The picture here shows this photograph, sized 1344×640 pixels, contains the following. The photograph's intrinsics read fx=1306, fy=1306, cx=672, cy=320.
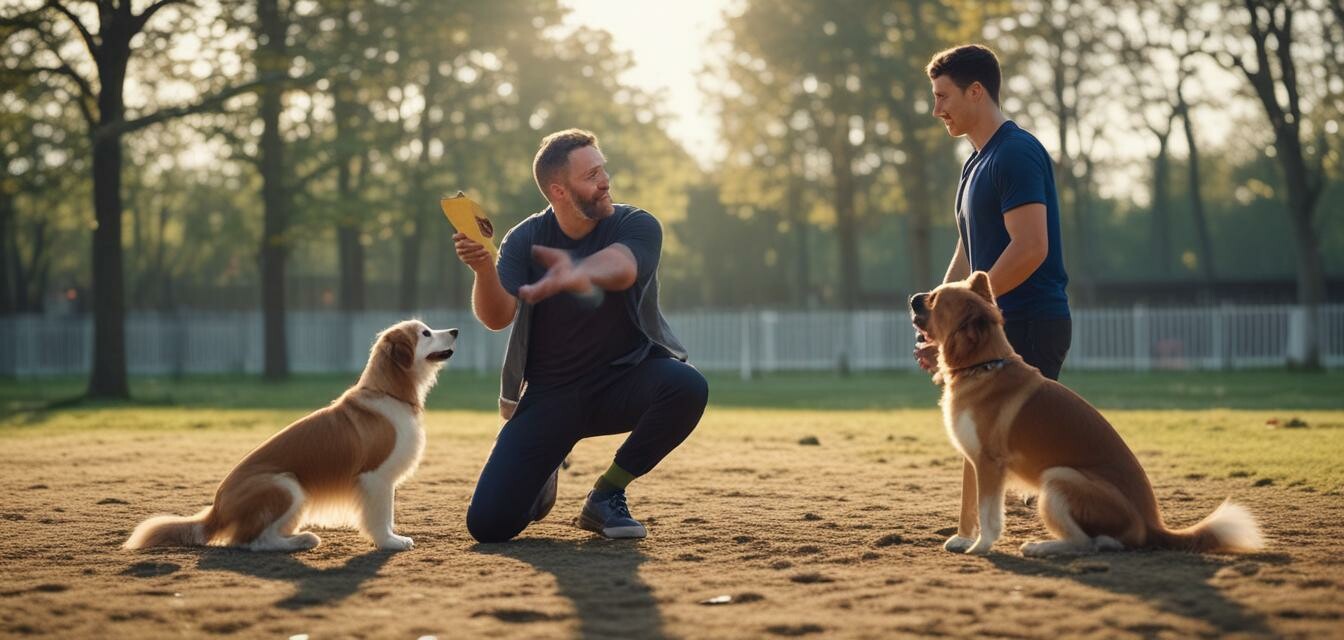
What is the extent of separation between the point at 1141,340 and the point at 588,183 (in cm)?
2783

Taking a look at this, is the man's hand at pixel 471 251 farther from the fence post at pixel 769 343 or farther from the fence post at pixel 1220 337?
the fence post at pixel 1220 337

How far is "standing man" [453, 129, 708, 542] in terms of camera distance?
682 centimetres

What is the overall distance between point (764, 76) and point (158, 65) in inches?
625

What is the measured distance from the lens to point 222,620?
473cm

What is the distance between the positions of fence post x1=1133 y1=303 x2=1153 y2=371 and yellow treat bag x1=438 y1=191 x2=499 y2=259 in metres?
28.0

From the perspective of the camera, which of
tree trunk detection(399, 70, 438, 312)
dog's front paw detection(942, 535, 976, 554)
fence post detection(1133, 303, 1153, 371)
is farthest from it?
tree trunk detection(399, 70, 438, 312)

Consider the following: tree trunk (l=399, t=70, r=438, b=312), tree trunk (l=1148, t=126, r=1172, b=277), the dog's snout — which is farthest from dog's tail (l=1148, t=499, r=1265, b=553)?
tree trunk (l=1148, t=126, r=1172, b=277)

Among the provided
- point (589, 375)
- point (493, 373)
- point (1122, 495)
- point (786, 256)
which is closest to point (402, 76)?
point (493, 373)

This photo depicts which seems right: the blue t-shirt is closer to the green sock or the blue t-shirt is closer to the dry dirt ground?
the dry dirt ground

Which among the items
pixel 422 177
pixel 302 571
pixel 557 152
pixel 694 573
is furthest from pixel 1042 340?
pixel 422 177

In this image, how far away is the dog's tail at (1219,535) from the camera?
5723 mm

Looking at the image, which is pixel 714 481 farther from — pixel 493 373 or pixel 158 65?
pixel 493 373

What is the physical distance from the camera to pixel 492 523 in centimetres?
668

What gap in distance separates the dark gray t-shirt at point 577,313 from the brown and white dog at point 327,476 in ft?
2.26
